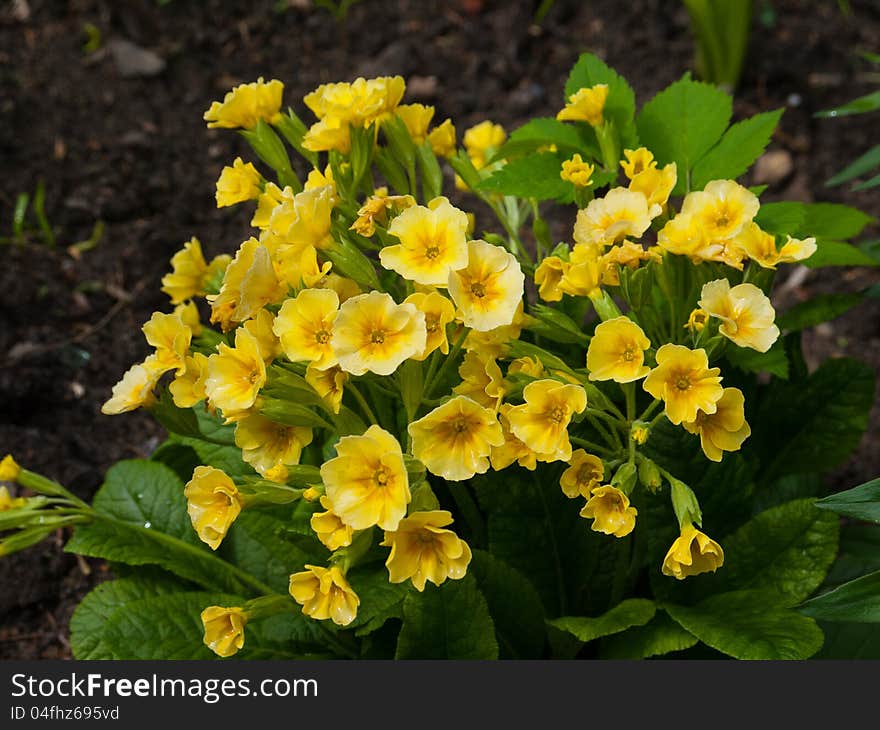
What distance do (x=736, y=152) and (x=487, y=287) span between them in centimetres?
64

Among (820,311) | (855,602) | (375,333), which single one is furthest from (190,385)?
(820,311)

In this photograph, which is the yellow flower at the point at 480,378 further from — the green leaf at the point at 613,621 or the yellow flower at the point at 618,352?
the green leaf at the point at 613,621

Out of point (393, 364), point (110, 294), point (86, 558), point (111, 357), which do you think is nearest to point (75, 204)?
point (110, 294)

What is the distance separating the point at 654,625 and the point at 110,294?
6.89ft

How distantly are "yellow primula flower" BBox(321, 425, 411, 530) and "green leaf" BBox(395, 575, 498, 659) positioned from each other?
1.24ft

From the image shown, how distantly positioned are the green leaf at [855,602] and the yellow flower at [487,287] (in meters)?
0.70

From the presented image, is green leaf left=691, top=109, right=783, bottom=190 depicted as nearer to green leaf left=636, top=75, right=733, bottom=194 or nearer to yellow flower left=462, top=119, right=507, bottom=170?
green leaf left=636, top=75, right=733, bottom=194

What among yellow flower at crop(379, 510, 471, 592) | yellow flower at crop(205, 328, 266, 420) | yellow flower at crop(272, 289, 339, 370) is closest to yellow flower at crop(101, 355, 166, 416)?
yellow flower at crop(205, 328, 266, 420)

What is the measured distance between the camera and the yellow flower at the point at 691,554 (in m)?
1.48

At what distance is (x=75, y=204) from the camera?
342cm

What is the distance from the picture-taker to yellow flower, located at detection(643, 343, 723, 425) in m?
1.44

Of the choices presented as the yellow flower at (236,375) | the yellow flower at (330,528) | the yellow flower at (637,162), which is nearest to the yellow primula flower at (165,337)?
the yellow flower at (236,375)

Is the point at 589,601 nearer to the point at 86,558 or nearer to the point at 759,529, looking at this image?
the point at 759,529

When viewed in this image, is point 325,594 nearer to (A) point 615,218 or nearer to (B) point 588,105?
(A) point 615,218
